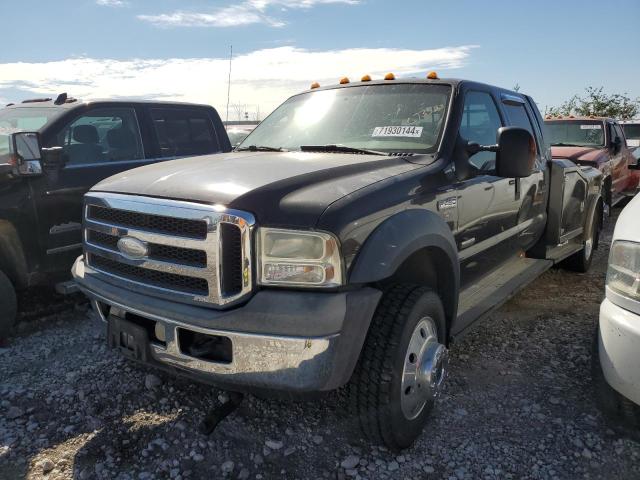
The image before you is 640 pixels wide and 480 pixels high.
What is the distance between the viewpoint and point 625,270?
2.41 metres

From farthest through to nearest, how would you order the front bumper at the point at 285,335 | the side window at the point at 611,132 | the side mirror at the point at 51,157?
the side window at the point at 611,132 < the side mirror at the point at 51,157 < the front bumper at the point at 285,335

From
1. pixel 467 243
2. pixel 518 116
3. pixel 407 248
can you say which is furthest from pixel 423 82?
pixel 407 248

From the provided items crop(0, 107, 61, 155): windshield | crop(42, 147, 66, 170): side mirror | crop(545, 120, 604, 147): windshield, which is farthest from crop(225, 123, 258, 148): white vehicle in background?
crop(545, 120, 604, 147): windshield

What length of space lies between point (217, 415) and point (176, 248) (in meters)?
0.95

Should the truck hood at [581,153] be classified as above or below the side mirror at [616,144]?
below

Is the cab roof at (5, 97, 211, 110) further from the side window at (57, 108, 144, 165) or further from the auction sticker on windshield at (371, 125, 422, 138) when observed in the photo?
the auction sticker on windshield at (371, 125, 422, 138)

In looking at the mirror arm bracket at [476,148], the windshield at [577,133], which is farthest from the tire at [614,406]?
the windshield at [577,133]

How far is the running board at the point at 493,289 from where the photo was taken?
129 inches

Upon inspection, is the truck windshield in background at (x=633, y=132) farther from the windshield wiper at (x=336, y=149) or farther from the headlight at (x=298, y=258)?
the headlight at (x=298, y=258)

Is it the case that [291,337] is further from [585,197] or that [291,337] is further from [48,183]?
[585,197]

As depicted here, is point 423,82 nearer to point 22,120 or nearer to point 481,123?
point 481,123

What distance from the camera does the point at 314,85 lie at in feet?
13.6

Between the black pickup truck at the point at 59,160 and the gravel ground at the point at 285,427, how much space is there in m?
0.65

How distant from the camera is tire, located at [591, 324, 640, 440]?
2600 millimetres
